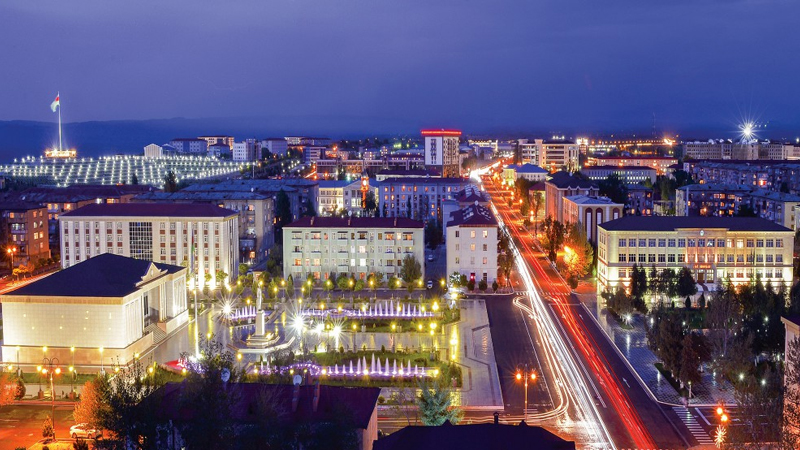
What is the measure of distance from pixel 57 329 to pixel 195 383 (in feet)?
39.9

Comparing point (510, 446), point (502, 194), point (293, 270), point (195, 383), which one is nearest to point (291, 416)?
point (195, 383)

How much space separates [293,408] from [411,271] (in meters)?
20.3

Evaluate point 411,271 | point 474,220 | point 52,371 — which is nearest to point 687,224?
point 474,220

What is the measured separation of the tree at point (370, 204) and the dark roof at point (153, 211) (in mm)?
21218

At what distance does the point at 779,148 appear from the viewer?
107625 millimetres

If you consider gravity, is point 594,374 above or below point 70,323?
below

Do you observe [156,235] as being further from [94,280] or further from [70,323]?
[70,323]

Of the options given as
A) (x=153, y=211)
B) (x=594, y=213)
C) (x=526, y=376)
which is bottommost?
(x=526, y=376)

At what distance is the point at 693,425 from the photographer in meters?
17.4

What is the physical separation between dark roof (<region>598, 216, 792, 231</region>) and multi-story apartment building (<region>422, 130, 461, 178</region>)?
187 ft

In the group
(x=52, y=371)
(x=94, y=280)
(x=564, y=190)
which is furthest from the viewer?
(x=564, y=190)

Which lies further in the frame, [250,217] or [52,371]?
[250,217]

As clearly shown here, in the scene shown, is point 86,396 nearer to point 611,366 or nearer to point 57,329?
point 57,329

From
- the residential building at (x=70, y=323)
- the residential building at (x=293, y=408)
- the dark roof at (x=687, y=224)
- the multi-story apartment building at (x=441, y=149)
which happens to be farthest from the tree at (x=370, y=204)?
the residential building at (x=293, y=408)
